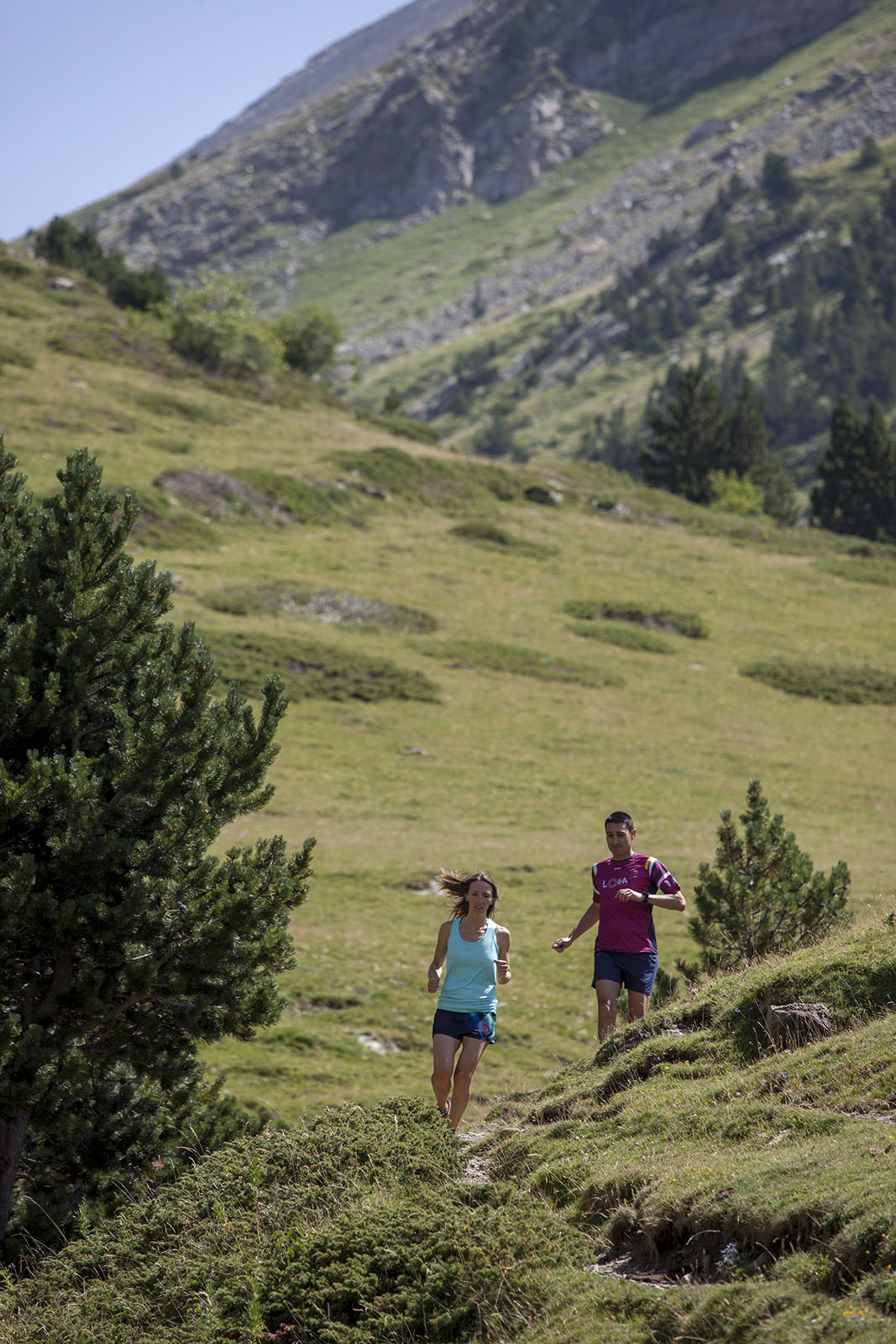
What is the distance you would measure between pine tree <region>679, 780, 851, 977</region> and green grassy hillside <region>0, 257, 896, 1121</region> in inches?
54.0

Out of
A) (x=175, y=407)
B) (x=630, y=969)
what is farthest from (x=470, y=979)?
(x=175, y=407)

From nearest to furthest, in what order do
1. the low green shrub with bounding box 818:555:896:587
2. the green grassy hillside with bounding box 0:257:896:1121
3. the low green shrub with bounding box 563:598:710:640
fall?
1. the green grassy hillside with bounding box 0:257:896:1121
2. the low green shrub with bounding box 563:598:710:640
3. the low green shrub with bounding box 818:555:896:587

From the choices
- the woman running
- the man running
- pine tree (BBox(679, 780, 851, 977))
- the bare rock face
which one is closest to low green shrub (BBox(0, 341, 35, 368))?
pine tree (BBox(679, 780, 851, 977))

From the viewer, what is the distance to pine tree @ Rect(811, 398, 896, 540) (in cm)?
8550

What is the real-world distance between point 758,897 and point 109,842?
8748 mm

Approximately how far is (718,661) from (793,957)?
35026mm

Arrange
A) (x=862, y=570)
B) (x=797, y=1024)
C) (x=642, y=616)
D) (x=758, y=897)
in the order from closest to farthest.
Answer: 1. (x=797, y=1024)
2. (x=758, y=897)
3. (x=642, y=616)
4. (x=862, y=570)

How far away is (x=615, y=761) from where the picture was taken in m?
33.7

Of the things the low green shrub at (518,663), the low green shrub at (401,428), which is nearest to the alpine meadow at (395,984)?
the low green shrub at (518,663)

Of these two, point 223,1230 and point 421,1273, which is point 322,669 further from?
point 421,1273

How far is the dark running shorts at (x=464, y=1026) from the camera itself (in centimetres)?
989

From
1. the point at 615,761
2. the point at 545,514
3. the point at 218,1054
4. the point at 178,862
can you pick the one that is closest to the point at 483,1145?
the point at 178,862

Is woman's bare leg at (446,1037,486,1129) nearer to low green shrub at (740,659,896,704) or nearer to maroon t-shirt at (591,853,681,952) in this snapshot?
maroon t-shirt at (591,853,681,952)

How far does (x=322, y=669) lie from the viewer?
1453 inches
